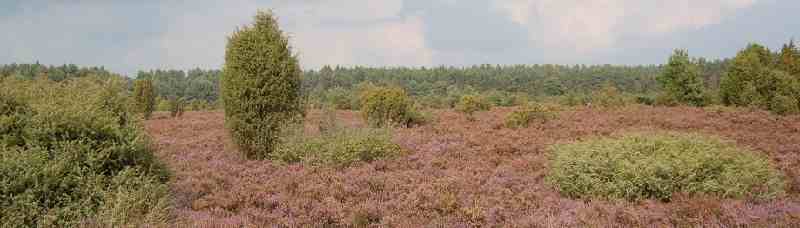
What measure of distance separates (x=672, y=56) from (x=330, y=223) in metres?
29.4

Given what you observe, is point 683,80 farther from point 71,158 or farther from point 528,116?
point 71,158

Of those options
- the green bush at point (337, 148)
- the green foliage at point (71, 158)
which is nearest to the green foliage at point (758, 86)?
the green bush at point (337, 148)

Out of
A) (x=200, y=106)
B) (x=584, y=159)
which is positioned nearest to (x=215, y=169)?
(x=584, y=159)

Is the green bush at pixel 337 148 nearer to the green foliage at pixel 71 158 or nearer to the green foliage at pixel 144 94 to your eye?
the green foliage at pixel 71 158

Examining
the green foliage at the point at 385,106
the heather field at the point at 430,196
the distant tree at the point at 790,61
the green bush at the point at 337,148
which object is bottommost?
the heather field at the point at 430,196

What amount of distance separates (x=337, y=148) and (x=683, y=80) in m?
27.5

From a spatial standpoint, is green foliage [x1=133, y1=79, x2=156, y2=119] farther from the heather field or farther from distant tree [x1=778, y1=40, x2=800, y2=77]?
distant tree [x1=778, y1=40, x2=800, y2=77]

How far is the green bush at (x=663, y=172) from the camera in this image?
6.68 metres

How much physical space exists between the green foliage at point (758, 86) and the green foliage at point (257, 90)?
24.0m

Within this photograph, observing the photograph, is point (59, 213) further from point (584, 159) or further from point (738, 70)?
point (738, 70)

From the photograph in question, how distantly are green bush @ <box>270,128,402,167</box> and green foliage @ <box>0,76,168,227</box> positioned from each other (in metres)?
3.40

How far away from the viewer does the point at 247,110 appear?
35.8 ft

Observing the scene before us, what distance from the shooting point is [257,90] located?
35.1 feet

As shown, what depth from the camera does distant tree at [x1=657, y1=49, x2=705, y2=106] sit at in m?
29.3
